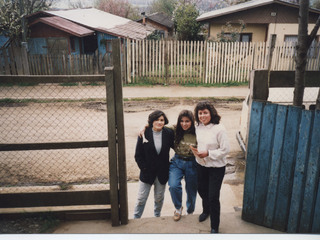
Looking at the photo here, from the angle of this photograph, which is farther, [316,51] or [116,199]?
[316,51]

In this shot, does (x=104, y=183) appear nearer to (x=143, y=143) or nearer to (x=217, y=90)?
(x=143, y=143)

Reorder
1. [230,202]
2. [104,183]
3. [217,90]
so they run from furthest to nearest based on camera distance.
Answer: [217,90] → [104,183] → [230,202]

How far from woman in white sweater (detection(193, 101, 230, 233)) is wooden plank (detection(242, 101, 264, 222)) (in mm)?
322

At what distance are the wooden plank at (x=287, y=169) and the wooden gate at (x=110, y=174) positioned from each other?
1.68 meters

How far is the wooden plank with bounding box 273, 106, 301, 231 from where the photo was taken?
277cm

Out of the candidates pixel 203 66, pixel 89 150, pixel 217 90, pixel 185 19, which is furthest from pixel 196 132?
pixel 185 19

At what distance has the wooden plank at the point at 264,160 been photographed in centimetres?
287

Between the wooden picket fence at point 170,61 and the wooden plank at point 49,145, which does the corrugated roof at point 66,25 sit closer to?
the wooden picket fence at point 170,61

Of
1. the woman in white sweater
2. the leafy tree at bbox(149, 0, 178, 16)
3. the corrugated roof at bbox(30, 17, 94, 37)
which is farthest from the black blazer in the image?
the leafy tree at bbox(149, 0, 178, 16)

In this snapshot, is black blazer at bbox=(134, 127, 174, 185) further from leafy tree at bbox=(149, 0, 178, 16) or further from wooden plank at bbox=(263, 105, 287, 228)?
leafy tree at bbox=(149, 0, 178, 16)

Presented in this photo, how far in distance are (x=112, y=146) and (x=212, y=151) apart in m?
1.05

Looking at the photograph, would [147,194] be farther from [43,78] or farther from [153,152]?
[43,78]

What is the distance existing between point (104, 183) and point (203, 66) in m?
9.14

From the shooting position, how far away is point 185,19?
21922mm
